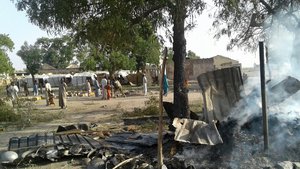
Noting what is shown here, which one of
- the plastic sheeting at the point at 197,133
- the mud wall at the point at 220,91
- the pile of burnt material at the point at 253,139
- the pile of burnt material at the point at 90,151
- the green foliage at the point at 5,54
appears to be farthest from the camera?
the green foliage at the point at 5,54

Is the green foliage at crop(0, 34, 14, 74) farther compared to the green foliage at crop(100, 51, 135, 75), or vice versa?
the green foliage at crop(0, 34, 14, 74)

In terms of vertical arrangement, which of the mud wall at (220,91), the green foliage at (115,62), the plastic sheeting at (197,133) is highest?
the green foliage at (115,62)

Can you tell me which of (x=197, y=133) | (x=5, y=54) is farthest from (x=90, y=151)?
(x=5, y=54)

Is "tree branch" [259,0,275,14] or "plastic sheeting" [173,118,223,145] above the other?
"tree branch" [259,0,275,14]

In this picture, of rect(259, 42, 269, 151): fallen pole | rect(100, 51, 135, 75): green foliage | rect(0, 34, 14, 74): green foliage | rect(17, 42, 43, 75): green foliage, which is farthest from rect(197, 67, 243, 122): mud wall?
rect(17, 42, 43, 75): green foliage

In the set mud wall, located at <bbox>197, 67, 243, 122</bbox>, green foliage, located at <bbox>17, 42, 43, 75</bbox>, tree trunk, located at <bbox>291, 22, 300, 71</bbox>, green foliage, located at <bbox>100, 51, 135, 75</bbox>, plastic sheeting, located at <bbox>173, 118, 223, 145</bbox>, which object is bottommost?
plastic sheeting, located at <bbox>173, 118, 223, 145</bbox>

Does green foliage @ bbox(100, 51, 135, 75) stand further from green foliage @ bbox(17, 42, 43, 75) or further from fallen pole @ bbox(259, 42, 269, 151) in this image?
green foliage @ bbox(17, 42, 43, 75)

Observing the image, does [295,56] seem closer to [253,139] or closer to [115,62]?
[253,139]

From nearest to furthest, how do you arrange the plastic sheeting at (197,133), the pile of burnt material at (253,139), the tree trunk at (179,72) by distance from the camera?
the pile of burnt material at (253,139) < the plastic sheeting at (197,133) < the tree trunk at (179,72)

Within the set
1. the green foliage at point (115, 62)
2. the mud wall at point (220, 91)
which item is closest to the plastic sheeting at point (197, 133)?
the mud wall at point (220, 91)

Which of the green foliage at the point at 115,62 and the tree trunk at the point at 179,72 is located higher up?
the green foliage at the point at 115,62

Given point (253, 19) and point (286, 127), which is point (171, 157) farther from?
point (253, 19)

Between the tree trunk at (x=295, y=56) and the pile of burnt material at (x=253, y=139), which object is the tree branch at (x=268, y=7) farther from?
the pile of burnt material at (x=253, y=139)

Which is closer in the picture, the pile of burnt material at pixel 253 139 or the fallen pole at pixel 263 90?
the fallen pole at pixel 263 90
